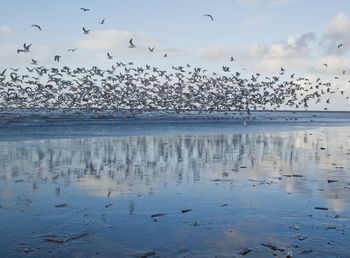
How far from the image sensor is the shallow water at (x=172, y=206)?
372 inches

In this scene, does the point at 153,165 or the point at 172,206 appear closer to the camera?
the point at 172,206

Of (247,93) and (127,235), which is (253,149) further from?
(247,93)

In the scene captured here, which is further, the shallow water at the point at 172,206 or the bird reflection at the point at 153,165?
the bird reflection at the point at 153,165

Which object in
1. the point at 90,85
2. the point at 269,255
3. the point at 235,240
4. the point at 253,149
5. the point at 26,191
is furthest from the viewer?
the point at 90,85

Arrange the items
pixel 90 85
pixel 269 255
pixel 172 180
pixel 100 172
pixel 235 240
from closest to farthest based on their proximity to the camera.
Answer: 1. pixel 269 255
2. pixel 235 240
3. pixel 172 180
4. pixel 100 172
5. pixel 90 85

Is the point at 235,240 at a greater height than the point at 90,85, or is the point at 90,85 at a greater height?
the point at 90,85

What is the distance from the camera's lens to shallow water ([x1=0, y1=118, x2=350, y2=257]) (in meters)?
9.45

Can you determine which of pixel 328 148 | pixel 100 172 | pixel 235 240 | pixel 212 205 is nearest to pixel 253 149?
pixel 328 148

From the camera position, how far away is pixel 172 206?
42.1 feet

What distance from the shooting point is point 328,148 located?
29234 millimetres

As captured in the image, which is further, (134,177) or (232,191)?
(134,177)

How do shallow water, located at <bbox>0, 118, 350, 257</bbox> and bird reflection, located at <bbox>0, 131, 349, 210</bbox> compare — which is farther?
bird reflection, located at <bbox>0, 131, 349, 210</bbox>

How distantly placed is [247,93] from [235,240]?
229 feet

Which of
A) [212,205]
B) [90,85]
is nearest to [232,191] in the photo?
[212,205]
